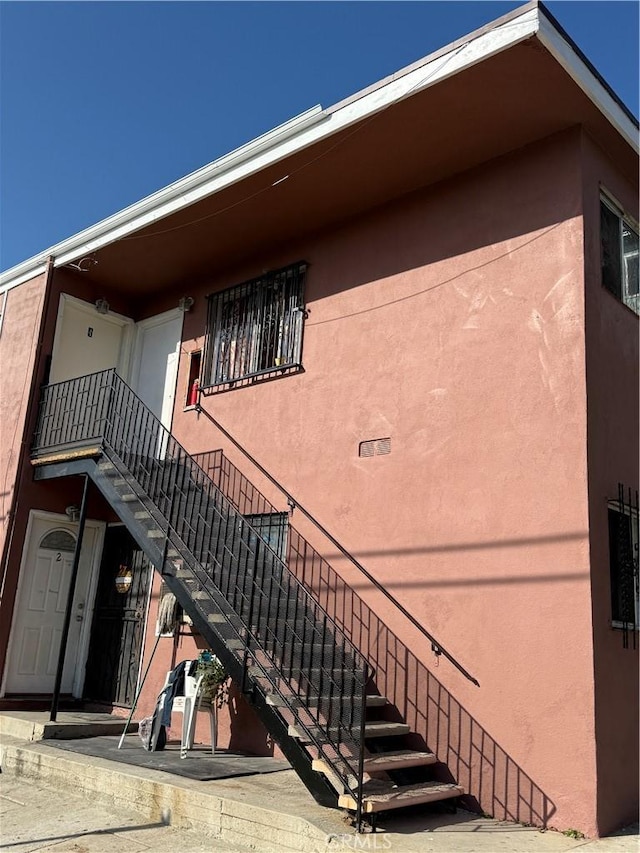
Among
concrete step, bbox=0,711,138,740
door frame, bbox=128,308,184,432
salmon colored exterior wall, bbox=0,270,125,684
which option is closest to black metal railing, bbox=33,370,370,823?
salmon colored exterior wall, bbox=0,270,125,684

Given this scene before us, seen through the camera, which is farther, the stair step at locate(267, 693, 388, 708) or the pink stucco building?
the pink stucco building

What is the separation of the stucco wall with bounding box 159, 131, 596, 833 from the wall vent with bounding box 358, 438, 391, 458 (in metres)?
0.08

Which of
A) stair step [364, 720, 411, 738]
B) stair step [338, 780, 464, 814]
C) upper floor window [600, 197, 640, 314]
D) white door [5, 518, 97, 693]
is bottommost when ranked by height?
stair step [338, 780, 464, 814]

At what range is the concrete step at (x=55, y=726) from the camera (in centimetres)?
806

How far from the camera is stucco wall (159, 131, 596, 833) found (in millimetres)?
5863

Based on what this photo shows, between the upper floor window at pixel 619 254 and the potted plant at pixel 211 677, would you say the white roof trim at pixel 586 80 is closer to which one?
the upper floor window at pixel 619 254

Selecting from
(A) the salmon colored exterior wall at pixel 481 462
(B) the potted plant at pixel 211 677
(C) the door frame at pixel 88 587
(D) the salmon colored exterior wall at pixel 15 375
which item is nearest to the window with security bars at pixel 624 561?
(A) the salmon colored exterior wall at pixel 481 462

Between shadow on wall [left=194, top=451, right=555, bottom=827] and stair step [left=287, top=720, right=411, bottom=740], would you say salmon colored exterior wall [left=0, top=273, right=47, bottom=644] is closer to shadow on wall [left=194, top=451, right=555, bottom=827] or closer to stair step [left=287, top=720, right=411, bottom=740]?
shadow on wall [left=194, top=451, right=555, bottom=827]

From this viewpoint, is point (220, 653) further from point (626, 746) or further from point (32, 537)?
point (32, 537)

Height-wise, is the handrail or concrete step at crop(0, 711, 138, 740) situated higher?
the handrail

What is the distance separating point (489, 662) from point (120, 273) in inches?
297

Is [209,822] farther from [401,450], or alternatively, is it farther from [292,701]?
[401,450]

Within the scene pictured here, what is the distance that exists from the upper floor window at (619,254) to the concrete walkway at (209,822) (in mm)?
4606

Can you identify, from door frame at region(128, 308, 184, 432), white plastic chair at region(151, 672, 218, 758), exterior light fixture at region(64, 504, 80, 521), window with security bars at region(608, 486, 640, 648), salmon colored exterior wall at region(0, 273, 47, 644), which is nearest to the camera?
window with security bars at region(608, 486, 640, 648)
